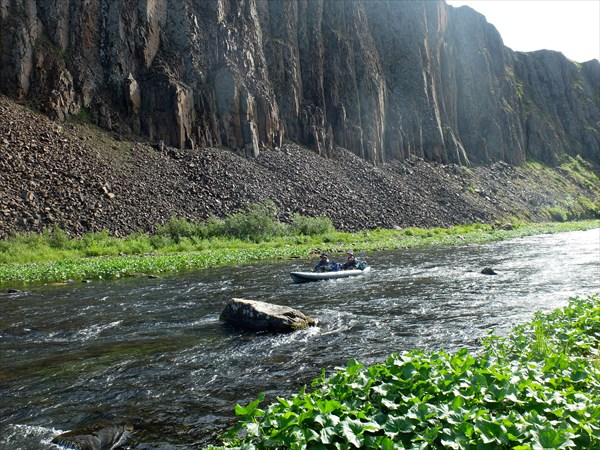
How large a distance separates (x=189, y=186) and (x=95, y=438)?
43.5 meters

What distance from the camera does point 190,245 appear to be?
3994cm

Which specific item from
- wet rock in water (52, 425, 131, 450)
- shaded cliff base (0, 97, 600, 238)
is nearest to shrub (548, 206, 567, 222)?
shaded cliff base (0, 97, 600, 238)

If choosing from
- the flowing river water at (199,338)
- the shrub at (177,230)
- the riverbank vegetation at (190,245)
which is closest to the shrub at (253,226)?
the riverbank vegetation at (190,245)

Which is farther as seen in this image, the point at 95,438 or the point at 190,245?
the point at 190,245

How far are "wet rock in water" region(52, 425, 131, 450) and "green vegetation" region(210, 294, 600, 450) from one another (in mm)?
2065

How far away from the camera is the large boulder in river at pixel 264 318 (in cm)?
1469

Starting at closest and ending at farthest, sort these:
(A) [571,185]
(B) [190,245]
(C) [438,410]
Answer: (C) [438,410] < (B) [190,245] < (A) [571,185]

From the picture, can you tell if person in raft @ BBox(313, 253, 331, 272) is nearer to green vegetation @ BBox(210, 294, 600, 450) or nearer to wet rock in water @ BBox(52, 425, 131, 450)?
wet rock in water @ BBox(52, 425, 131, 450)

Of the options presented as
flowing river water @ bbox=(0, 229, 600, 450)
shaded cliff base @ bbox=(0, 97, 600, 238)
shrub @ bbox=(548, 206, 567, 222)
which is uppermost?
shaded cliff base @ bbox=(0, 97, 600, 238)

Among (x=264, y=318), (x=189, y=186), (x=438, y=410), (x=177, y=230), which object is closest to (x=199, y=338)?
(x=264, y=318)

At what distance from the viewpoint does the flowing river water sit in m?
9.01

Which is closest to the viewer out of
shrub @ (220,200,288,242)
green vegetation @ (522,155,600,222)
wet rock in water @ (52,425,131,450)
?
wet rock in water @ (52,425,131,450)

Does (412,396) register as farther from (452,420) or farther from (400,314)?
(400,314)

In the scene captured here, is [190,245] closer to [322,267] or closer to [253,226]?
[253,226]
